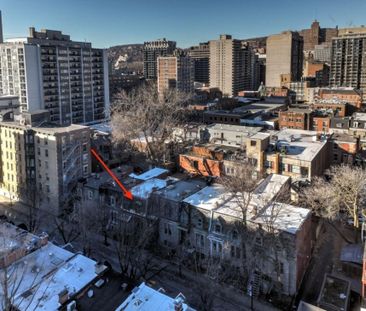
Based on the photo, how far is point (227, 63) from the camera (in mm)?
183750

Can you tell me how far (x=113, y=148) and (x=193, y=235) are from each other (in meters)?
39.8

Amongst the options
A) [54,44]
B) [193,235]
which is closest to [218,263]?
[193,235]

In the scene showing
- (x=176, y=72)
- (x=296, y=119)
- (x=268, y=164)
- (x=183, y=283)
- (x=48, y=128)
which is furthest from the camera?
(x=176, y=72)

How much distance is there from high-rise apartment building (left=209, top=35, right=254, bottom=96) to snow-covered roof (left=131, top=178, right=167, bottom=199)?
14326cm

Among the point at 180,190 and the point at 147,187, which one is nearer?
the point at 180,190

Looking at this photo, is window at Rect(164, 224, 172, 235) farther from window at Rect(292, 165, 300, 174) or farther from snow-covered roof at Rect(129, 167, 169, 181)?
window at Rect(292, 165, 300, 174)

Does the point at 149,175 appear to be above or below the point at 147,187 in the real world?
above

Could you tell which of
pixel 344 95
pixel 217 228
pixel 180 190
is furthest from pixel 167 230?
pixel 344 95

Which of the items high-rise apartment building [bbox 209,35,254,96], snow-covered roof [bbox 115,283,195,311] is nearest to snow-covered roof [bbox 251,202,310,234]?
snow-covered roof [bbox 115,283,195,311]

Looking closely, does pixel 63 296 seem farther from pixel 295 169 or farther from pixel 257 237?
pixel 295 169

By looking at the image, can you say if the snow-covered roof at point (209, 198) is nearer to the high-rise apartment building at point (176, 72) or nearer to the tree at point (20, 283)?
the tree at point (20, 283)

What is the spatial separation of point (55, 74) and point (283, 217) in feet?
275

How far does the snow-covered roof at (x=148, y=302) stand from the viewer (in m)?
26.7

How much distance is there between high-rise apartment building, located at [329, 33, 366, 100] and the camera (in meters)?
152
